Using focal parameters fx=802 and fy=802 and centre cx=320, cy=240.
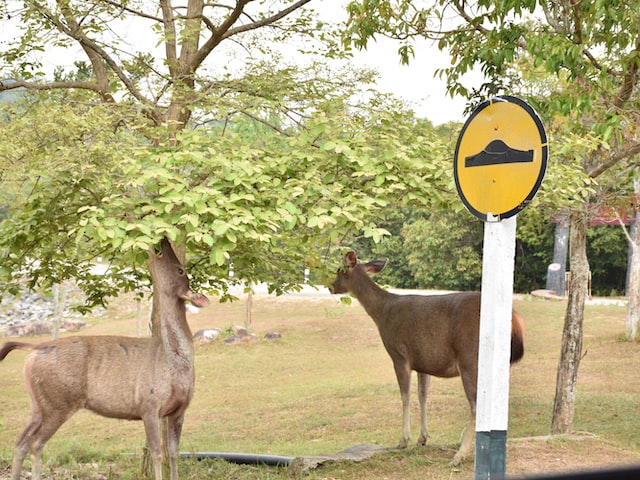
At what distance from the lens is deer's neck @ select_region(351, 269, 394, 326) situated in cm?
937

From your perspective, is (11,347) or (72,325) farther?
(72,325)

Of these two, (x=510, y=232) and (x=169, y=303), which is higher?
(x=510, y=232)

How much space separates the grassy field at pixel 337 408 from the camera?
8062 mm

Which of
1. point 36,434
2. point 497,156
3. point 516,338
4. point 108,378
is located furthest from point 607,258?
point 497,156

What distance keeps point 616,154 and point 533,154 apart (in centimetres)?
526

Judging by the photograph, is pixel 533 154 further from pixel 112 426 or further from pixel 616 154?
pixel 112 426

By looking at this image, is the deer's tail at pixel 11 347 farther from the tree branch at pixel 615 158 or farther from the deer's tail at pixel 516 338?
the tree branch at pixel 615 158

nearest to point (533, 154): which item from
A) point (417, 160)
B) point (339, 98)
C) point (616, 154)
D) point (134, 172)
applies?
point (417, 160)

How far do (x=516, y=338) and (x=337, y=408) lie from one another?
8359 mm

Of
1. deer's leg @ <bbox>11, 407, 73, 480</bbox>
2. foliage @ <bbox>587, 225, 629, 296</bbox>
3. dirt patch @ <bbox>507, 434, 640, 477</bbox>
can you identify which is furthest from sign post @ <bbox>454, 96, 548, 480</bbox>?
foliage @ <bbox>587, 225, 629, 296</bbox>

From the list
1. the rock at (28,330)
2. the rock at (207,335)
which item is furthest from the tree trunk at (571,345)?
the rock at (28,330)

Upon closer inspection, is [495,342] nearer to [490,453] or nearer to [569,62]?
[490,453]

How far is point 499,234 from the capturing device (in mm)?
4281

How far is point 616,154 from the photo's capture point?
8930 mm
